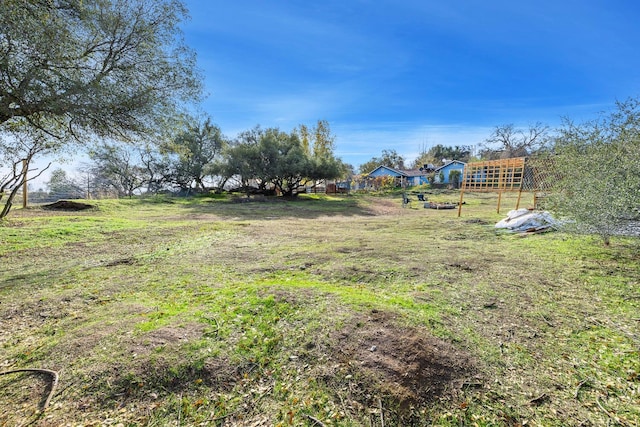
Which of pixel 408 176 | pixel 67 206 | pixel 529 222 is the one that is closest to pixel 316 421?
pixel 529 222

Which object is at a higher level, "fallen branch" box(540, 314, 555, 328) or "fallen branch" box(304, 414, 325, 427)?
"fallen branch" box(540, 314, 555, 328)

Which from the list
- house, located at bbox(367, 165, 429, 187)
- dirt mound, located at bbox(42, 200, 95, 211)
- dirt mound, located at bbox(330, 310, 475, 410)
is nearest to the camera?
dirt mound, located at bbox(330, 310, 475, 410)

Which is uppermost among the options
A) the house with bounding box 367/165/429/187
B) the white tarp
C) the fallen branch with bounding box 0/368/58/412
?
the house with bounding box 367/165/429/187

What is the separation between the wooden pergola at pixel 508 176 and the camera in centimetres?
1007

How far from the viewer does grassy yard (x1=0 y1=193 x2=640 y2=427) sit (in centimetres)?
190

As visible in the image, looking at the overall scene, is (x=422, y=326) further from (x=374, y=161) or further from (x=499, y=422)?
(x=374, y=161)

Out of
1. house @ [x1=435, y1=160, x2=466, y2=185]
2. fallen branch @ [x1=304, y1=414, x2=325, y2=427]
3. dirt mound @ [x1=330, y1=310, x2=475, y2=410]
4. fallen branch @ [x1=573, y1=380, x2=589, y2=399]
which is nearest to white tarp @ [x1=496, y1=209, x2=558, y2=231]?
fallen branch @ [x1=573, y1=380, x2=589, y2=399]

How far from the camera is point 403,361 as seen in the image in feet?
7.30

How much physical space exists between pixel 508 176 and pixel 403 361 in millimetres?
12021

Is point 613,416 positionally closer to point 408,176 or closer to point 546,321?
point 546,321

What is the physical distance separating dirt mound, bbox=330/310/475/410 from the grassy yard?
11mm

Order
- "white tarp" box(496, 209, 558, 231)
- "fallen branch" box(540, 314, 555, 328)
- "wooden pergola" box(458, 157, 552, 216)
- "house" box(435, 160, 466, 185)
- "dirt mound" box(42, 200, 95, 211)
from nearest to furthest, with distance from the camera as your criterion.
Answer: "fallen branch" box(540, 314, 555, 328)
"white tarp" box(496, 209, 558, 231)
"wooden pergola" box(458, 157, 552, 216)
"dirt mound" box(42, 200, 95, 211)
"house" box(435, 160, 466, 185)

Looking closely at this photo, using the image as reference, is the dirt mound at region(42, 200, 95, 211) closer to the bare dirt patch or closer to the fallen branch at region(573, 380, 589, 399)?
the bare dirt patch

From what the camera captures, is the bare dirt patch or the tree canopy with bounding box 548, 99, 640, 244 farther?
the tree canopy with bounding box 548, 99, 640, 244
